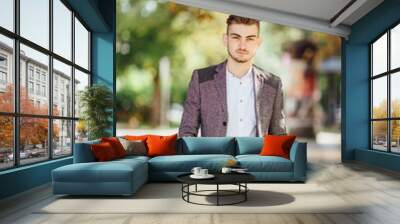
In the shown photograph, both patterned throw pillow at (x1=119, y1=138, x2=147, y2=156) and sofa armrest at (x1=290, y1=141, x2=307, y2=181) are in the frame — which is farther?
patterned throw pillow at (x1=119, y1=138, x2=147, y2=156)

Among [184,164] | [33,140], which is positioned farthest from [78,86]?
[184,164]

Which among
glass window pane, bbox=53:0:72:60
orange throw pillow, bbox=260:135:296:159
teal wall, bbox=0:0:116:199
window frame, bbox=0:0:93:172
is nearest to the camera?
window frame, bbox=0:0:93:172

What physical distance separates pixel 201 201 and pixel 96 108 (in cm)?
426

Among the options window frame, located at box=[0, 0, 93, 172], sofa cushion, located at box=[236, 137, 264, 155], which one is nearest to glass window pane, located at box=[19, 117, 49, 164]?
window frame, located at box=[0, 0, 93, 172]

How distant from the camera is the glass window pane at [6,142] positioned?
5.04 metres

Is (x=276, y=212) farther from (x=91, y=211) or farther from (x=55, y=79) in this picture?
(x=55, y=79)

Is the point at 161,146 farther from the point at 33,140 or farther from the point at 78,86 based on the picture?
the point at 78,86

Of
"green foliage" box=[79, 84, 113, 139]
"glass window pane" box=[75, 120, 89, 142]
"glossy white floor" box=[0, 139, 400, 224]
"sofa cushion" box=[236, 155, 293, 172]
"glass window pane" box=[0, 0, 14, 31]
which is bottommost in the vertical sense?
"glossy white floor" box=[0, 139, 400, 224]

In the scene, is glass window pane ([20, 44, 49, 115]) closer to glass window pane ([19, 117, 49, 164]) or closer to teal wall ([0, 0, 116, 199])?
glass window pane ([19, 117, 49, 164])

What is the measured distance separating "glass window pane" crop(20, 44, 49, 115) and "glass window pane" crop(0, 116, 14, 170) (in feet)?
1.49

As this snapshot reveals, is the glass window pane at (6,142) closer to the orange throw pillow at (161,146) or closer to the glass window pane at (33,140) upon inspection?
the glass window pane at (33,140)

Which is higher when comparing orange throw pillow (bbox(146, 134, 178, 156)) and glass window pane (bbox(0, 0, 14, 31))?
glass window pane (bbox(0, 0, 14, 31))

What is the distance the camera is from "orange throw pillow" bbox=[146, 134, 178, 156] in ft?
22.7

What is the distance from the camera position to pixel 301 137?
9570mm
